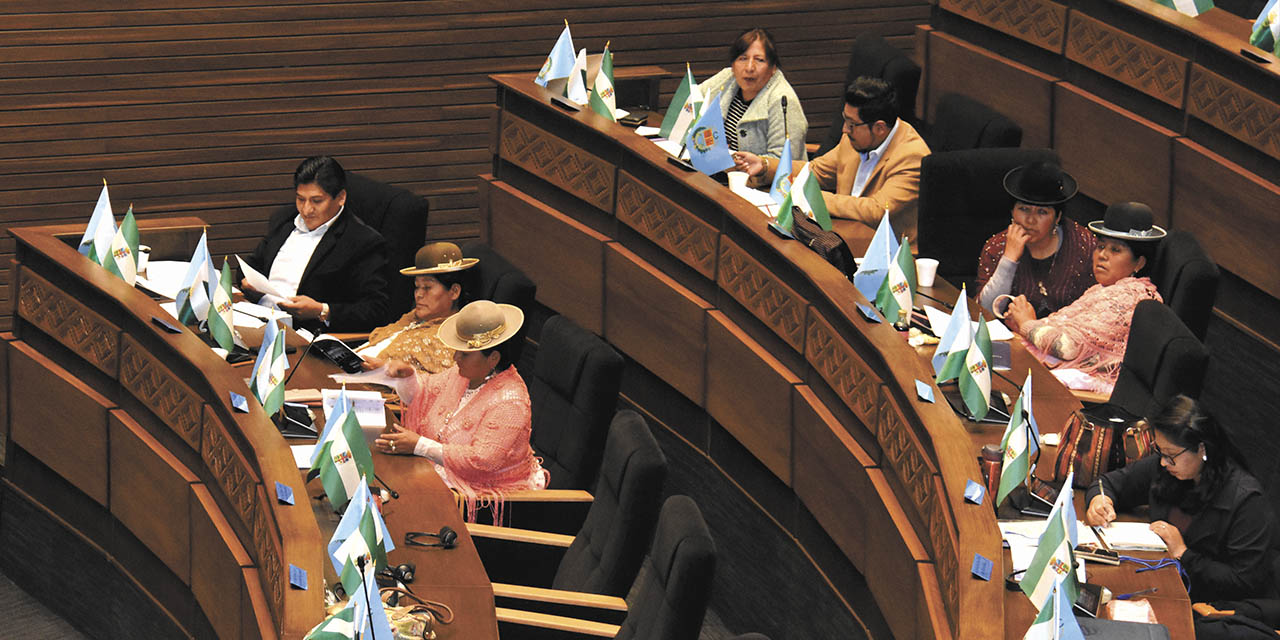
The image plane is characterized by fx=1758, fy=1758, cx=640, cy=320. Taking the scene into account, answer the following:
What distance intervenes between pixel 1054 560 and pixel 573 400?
1.67 metres

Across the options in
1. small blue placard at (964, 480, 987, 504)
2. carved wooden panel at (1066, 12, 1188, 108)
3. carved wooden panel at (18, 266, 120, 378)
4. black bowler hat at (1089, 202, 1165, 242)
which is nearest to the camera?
small blue placard at (964, 480, 987, 504)

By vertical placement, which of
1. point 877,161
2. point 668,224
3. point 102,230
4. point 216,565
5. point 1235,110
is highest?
point 1235,110

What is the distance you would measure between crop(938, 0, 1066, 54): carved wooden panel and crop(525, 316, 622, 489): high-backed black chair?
2713 millimetres

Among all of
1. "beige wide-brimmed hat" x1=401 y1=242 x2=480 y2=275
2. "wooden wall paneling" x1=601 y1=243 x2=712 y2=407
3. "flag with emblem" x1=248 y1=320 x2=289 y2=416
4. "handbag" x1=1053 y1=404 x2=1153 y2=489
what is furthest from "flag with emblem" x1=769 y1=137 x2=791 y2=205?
"flag with emblem" x1=248 y1=320 x2=289 y2=416

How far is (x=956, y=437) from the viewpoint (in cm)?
404

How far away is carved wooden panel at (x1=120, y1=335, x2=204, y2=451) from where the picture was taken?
4754 millimetres

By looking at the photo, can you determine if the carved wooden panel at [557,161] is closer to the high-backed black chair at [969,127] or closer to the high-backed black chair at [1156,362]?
the high-backed black chair at [969,127]

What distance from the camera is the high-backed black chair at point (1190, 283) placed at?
508 cm

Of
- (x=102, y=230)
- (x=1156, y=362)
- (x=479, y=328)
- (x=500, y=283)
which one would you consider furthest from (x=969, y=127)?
(x=102, y=230)

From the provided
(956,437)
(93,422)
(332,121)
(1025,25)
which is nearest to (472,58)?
(332,121)

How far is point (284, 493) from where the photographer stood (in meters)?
4.09

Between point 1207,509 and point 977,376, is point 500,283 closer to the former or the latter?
point 977,376

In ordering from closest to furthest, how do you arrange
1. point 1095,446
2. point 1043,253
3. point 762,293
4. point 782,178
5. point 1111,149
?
1. point 1095,446
2. point 762,293
3. point 782,178
4. point 1043,253
5. point 1111,149

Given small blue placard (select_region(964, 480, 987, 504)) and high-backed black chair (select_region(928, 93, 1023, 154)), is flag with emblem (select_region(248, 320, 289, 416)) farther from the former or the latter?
high-backed black chair (select_region(928, 93, 1023, 154))
